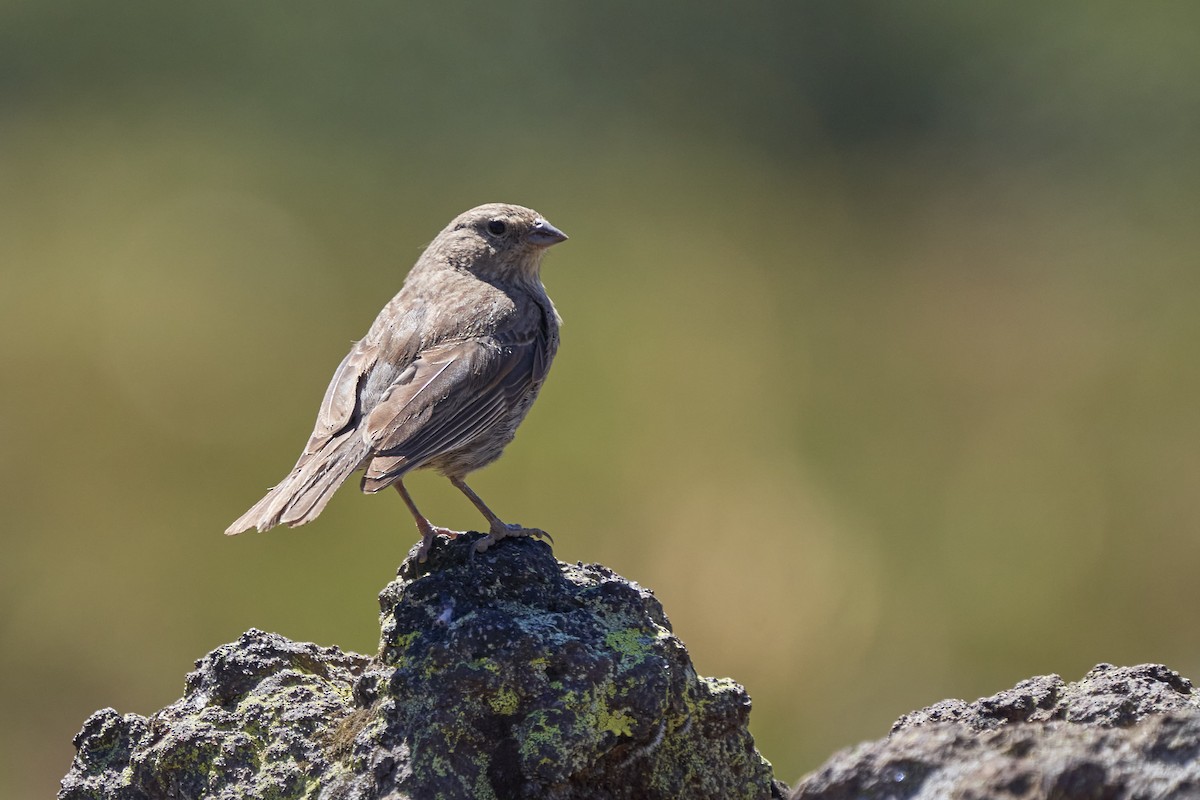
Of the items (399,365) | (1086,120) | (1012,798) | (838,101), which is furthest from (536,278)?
(1086,120)

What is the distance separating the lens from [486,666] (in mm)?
3539

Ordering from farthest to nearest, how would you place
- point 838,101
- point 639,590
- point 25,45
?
point 25,45, point 838,101, point 639,590

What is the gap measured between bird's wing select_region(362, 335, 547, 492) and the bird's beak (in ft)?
1.98

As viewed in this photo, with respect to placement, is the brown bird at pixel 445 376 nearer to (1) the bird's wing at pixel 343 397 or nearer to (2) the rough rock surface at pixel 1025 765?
(1) the bird's wing at pixel 343 397

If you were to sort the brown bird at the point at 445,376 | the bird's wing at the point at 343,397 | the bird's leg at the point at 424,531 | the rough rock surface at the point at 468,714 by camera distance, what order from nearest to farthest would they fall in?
1. the rough rock surface at the point at 468,714
2. the bird's leg at the point at 424,531
3. the brown bird at the point at 445,376
4. the bird's wing at the point at 343,397

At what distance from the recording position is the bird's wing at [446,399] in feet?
14.8

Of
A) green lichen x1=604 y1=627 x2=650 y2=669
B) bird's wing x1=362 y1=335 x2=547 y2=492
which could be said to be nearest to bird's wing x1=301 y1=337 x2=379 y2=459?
bird's wing x1=362 y1=335 x2=547 y2=492

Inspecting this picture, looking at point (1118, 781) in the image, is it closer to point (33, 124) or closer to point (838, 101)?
point (838, 101)

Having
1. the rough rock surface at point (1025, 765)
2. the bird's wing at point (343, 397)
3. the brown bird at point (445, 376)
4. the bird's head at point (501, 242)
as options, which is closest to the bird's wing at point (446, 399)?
the brown bird at point (445, 376)

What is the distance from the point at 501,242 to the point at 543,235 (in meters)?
0.16

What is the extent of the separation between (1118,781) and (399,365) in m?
2.81

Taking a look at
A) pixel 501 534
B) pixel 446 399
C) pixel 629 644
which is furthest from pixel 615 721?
pixel 446 399

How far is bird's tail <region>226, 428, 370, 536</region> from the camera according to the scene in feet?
14.0

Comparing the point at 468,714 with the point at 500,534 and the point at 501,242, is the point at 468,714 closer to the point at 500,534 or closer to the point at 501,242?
the point at 500,534
